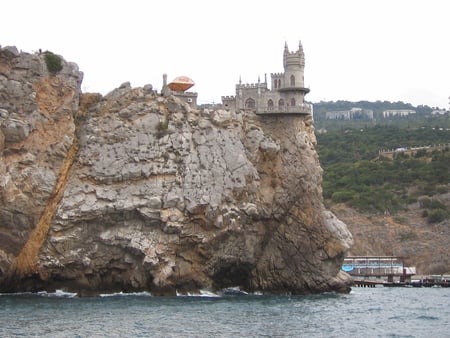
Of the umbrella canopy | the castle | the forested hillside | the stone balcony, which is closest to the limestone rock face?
the umbrella canopy

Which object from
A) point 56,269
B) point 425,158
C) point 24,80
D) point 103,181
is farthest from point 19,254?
point 425,158

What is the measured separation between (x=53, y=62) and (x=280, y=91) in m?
15.8

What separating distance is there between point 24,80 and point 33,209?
781 centimetres

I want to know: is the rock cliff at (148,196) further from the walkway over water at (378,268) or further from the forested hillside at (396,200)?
the forested hillside at (396,200)

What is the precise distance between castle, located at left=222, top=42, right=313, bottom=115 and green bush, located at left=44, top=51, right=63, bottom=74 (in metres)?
11.6

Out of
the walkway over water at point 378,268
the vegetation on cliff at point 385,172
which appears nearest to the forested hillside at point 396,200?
the vegetation on cliff at point 385,172

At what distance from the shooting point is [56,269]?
47438 mm

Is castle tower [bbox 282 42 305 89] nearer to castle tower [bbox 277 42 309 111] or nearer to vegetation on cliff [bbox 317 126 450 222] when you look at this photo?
castle tower [bbox 277 42 309 111]

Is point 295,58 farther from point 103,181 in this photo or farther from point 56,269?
point 56,269

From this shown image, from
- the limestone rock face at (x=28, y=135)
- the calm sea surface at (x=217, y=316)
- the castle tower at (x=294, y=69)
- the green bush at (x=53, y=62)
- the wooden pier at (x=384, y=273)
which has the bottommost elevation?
the calm sea surface at (x=217, y=316)

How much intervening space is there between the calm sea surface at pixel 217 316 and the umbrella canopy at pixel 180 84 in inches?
593

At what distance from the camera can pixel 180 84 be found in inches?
2238

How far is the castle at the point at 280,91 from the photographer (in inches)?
2247

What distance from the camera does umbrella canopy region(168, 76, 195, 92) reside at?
5681 cm
